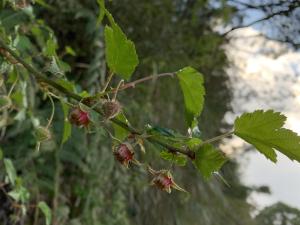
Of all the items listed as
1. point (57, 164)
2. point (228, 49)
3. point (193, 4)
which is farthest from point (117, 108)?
point (228, 49)

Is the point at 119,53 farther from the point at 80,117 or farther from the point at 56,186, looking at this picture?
the point at 56,186

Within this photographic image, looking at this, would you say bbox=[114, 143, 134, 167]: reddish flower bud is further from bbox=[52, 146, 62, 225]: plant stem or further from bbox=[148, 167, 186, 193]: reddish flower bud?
bbox=[52, 146, 62, 225]: plant stem

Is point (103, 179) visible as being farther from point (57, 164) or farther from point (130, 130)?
point (130, 130)

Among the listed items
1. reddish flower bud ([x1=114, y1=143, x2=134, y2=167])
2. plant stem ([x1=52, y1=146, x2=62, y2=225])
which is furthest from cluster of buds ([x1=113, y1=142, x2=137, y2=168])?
plant stem ([x1=52, y1=146, x2=62, y2=225])

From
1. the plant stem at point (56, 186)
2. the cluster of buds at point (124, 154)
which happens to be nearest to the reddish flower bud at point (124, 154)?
the cluster of buds at point (124, 154)

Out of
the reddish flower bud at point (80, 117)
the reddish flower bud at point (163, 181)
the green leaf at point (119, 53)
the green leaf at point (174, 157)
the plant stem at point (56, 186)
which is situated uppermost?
the green leaf at point (119, 53)

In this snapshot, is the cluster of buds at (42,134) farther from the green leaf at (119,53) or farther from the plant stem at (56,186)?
the plant stem at (56,186)

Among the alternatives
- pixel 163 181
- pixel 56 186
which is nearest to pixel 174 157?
pixel 163 181
